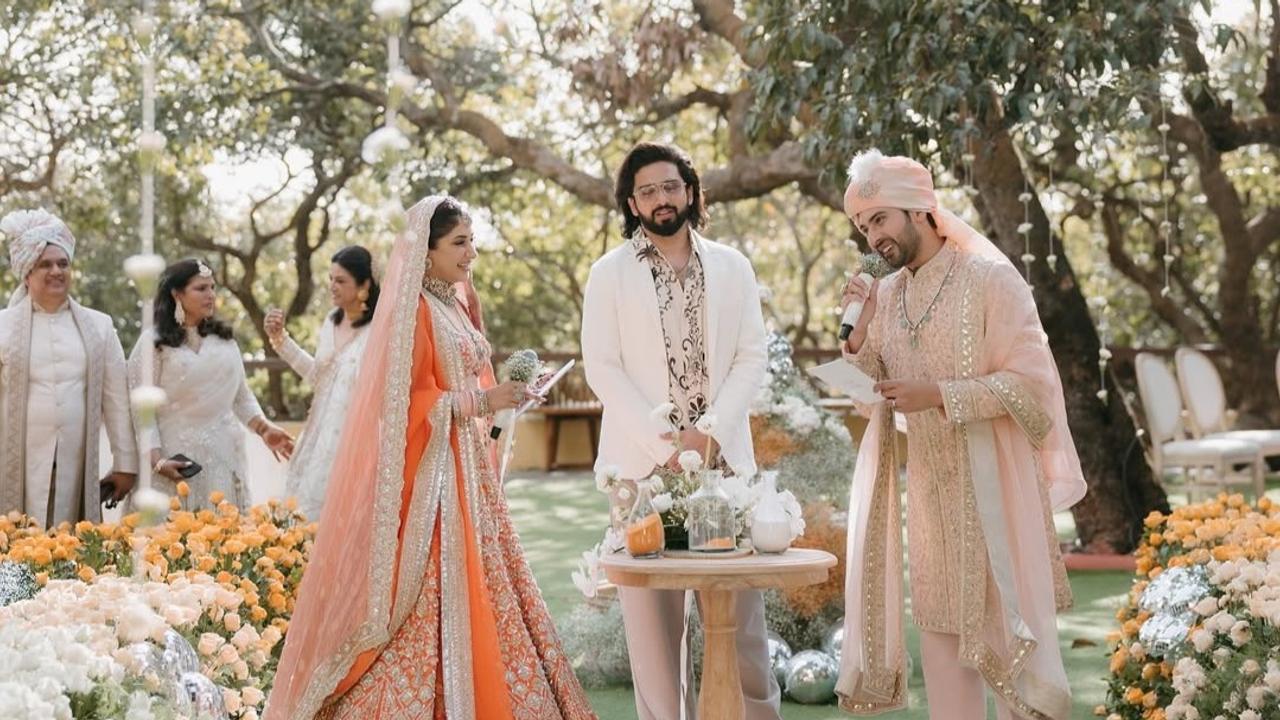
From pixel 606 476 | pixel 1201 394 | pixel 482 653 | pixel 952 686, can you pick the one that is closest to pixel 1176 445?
pixel 1201 394

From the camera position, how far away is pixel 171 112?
1076 centimetres

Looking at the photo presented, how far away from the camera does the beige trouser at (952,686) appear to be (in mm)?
4035

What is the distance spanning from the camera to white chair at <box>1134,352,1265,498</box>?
9508 mm

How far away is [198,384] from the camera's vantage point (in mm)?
6309

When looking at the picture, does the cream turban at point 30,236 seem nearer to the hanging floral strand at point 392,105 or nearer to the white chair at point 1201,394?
the hanging floral strand at point 392,105

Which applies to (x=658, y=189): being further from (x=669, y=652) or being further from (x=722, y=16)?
(x=722, y=16)

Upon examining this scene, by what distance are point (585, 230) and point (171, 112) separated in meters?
10.2

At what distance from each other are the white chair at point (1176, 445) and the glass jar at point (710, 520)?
6.40 meters

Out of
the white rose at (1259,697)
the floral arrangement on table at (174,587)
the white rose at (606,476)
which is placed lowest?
the white rose at (1259,697)

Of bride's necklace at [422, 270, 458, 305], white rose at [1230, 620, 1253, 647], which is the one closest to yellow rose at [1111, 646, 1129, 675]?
white rose at [1230, 620, 1253, 647]

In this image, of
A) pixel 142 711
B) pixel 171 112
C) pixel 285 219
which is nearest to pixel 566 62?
pixel 171 112

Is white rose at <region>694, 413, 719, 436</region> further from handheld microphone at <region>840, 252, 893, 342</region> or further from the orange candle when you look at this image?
handheld microphone at <region>840, 252, 893, 342</region>

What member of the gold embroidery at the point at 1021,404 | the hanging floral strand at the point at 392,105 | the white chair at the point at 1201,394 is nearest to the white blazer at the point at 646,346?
the gold embroidery at the point at 1021,404

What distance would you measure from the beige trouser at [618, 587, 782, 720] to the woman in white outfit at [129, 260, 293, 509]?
2.48 m
